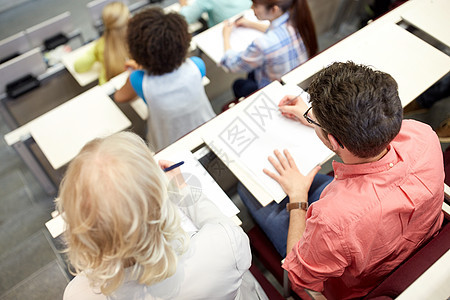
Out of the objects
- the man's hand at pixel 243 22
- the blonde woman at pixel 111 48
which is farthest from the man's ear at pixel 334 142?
the blonde woman at pixel 111 48

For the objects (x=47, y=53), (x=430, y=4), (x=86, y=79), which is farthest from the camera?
(x=47, y=53)

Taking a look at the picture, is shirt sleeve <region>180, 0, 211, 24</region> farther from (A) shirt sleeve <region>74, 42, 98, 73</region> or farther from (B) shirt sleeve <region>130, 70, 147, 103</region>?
(B) shirt sleeve <region>130, 70, 147, 103</region>

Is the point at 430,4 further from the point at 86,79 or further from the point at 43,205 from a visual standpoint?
the point at 43,205

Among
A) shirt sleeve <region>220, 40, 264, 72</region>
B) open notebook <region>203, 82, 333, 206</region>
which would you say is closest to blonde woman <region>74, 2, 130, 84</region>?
shirt sleeve <region>220, 40, 264, 72</region>

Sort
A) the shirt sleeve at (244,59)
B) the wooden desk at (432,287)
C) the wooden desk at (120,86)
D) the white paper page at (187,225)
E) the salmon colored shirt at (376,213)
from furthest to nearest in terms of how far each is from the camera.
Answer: the wooden desk at (120,86) → the shirt sleeve at (244,59) → the white paper page at (187,225) → the salmon colored shirt at (376,213) → the wooden desk at (432,287)

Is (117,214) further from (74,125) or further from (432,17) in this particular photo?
(432,17)

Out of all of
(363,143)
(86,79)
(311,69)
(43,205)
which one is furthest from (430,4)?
(43,205)

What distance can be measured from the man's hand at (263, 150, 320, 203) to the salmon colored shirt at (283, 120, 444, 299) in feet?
0.41

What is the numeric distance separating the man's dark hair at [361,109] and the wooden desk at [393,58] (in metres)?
0.50

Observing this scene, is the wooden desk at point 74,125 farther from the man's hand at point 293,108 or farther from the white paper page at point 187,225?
the man's hand at point 293,108

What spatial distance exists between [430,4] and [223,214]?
1.51 m

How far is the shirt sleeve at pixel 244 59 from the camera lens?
6.15ft

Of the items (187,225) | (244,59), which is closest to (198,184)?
(187,225)

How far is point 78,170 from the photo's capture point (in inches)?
31.0
